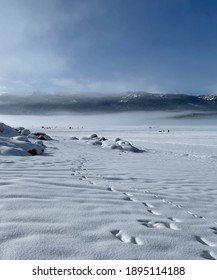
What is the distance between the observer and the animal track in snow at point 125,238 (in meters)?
3.08

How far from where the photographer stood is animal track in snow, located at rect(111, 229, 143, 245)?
308 cm

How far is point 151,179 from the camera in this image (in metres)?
Result: 7.18

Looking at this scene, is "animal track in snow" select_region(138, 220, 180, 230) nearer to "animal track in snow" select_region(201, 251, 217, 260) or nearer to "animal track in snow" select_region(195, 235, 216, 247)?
"animal track in snow" select_region(195, 235, 216, 247)

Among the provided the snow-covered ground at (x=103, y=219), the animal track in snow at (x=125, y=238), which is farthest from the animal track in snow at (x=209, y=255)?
the animal track in snow at (x=125, y=238)

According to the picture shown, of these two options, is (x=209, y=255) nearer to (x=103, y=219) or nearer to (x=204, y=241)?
(x=204, y=241)

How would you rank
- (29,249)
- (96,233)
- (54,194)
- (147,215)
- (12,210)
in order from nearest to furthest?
(29,249), (96,233), (12,210), (147,215), (54,194)

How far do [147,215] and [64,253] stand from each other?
65.7 inches

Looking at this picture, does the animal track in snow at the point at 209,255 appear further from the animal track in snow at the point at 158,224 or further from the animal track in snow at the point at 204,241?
the animal track in snow at the point at 158,224
